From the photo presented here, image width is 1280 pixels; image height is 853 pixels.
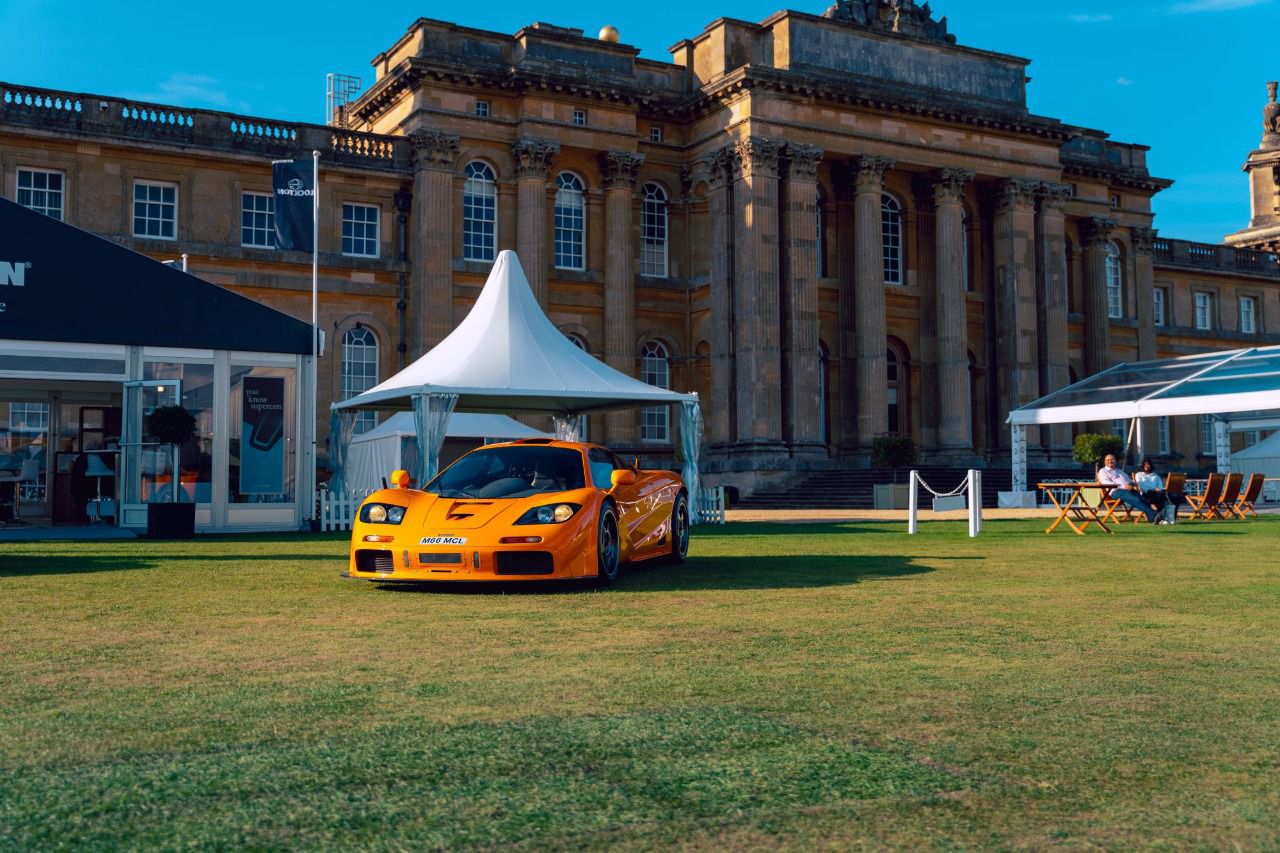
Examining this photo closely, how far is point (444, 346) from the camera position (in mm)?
23078

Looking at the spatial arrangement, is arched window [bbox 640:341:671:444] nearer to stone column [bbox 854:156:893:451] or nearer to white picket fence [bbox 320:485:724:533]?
stone column [bbox 854:156:893:451]

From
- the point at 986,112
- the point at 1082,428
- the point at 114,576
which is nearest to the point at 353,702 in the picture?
the point at 114,576

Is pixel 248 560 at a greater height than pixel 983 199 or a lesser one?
lesser

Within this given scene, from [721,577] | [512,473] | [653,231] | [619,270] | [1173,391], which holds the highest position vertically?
[653,231]

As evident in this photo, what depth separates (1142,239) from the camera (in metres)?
52.3

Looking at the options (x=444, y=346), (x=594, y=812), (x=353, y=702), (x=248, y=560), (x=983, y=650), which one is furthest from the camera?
(x=444, y=346)

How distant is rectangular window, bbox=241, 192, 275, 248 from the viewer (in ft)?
119

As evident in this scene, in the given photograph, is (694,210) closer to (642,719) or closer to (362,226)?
(362,226)

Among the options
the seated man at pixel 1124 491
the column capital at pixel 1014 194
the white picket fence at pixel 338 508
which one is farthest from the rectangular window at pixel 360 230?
the seated man at pixel 1124 491

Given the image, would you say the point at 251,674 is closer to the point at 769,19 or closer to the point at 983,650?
the point at 983,650

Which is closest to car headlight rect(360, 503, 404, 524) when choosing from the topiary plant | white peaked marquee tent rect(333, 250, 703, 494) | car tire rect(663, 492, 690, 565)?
car tire rect(663, 492, 690, 565)

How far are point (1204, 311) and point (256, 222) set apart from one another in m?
42.0

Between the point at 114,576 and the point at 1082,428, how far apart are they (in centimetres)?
4191

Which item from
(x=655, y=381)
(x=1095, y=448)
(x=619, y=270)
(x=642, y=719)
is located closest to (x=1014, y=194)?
(x=1095, y=448)
